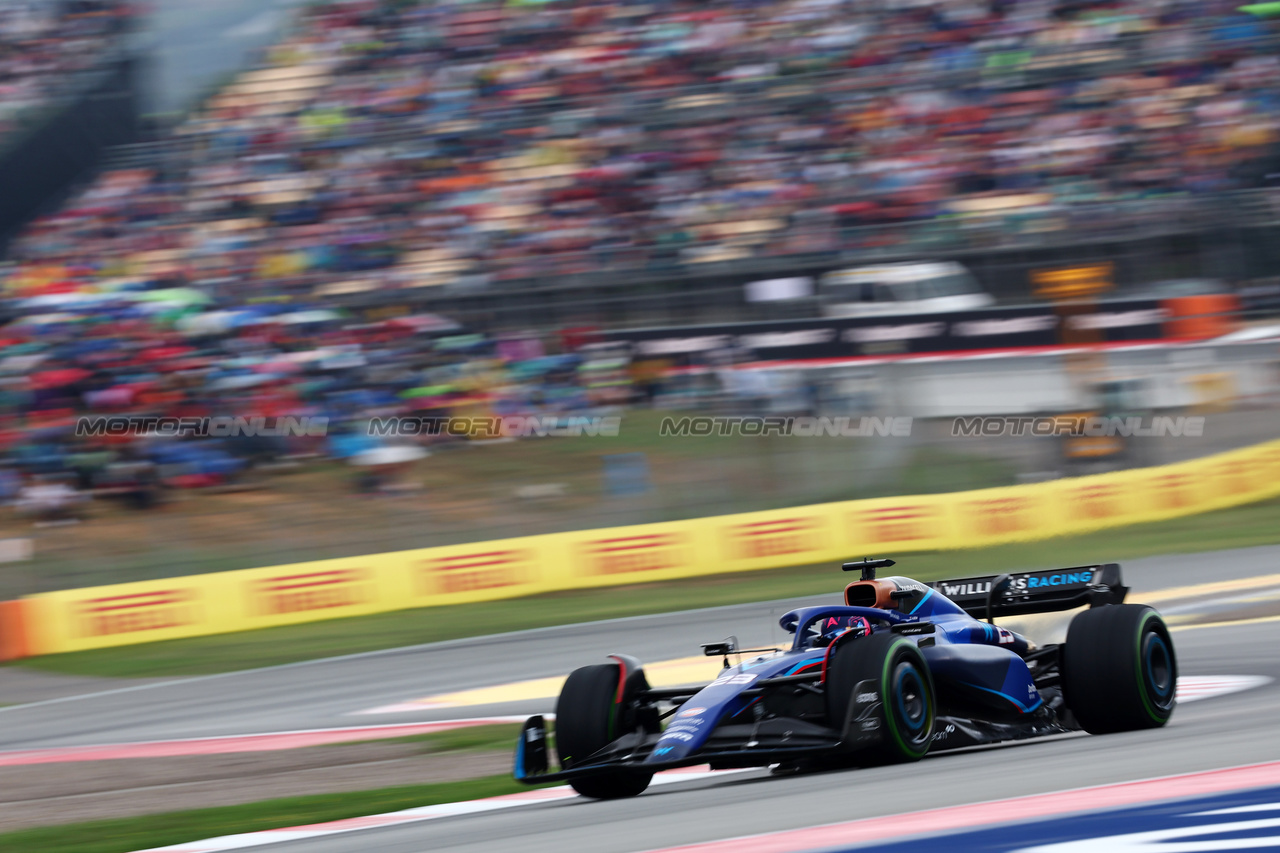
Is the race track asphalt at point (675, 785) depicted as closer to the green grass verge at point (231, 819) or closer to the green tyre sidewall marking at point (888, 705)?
the green tyre sidewall marking at point (888, 705)

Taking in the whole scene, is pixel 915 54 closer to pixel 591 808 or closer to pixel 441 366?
pixel 441 366

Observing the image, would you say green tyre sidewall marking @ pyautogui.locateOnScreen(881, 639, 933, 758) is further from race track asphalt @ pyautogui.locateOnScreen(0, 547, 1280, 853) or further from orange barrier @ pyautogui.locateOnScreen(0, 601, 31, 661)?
orange barrier @ pyautogui.locateOnScreen(0, 601, 31, 661)

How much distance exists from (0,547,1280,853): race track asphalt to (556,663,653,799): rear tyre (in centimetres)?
16

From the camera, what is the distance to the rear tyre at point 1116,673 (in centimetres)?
614

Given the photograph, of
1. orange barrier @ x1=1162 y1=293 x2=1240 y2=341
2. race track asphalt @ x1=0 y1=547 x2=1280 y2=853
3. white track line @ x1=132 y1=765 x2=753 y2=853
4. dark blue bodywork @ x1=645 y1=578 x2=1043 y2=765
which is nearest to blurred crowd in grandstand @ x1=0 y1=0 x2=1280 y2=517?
orange barrier @ x1=1162 y1=293 x2=1240 y2=341

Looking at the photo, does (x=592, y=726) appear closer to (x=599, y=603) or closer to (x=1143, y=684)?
(x=1143, y=684)

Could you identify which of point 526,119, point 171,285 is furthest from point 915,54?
point 171,285

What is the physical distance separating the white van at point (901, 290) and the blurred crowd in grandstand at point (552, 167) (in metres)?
0.60

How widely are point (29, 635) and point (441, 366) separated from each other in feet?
19.2

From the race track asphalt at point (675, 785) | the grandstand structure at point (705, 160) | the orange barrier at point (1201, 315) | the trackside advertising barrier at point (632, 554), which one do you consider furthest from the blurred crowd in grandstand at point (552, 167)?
the race track asphalt at point (675, 785)

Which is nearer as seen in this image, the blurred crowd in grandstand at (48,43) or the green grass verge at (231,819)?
the green grass verge at (231,819)

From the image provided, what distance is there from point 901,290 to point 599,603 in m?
6.55

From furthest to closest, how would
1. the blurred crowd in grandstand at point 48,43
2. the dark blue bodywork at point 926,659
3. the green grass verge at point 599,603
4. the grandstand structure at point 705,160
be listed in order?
the blurred crowd in grandstand at point 48,43, the grandstand structure at point 705,160, the green grass verge at point 599,603, the dark blue bodywork at point 926,659

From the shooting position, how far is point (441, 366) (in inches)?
722
